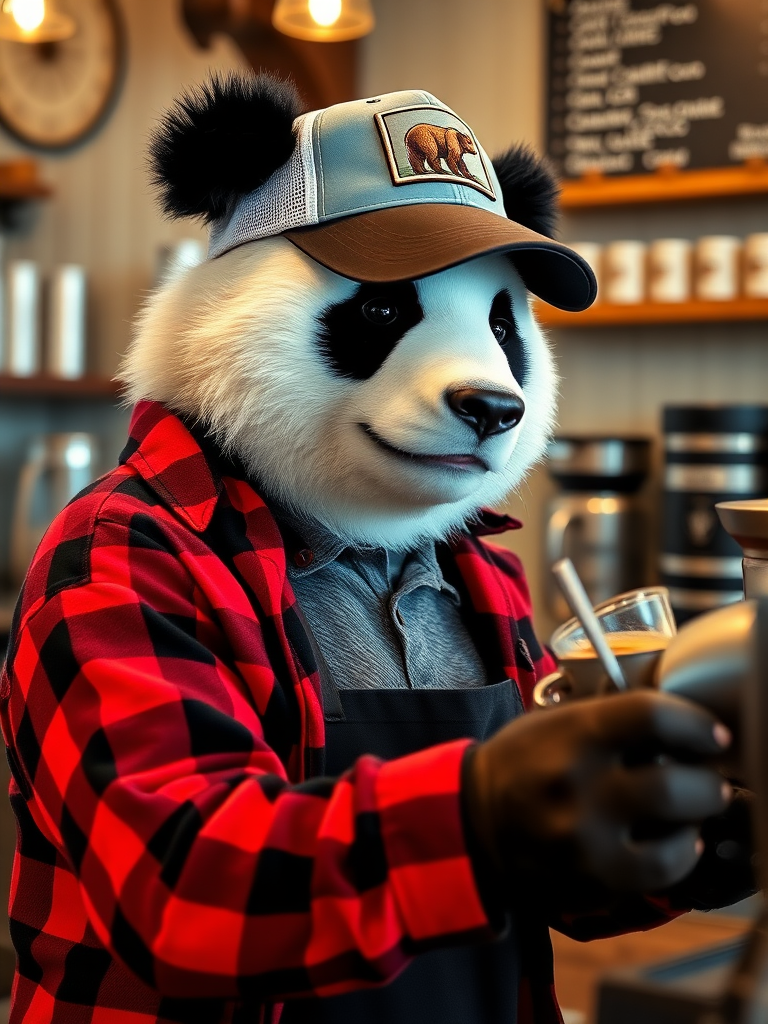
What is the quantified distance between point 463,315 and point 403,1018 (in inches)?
18.8

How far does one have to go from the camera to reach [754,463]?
224 cm

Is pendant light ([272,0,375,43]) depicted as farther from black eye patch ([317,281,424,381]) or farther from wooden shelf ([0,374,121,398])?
black eye patch ([317,281,424,381])

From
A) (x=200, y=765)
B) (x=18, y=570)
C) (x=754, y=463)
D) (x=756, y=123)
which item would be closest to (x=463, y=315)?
(x=200, y=765)

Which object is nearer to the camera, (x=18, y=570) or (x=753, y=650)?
(x=753, y=650)

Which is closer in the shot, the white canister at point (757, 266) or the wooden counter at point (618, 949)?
the wooden counter at point (618, 949)

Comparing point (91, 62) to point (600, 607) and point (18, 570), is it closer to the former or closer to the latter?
point (18, 570)

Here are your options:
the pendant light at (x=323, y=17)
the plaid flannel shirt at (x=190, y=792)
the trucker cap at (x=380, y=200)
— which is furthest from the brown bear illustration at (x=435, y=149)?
the pendant light at (x=323, y=17)

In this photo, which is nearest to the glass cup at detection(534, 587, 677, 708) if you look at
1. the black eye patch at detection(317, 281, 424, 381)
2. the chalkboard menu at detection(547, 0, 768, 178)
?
the black eye patch at detection(317, 281, 424, 381)

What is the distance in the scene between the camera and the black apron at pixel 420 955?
765mm

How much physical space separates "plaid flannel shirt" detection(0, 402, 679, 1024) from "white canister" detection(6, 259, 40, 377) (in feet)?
7.54

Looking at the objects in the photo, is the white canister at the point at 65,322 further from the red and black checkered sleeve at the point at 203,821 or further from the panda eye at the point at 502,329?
the red and black checkered sleeve at the point at 203,821

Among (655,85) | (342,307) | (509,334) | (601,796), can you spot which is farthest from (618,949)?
(655,85)

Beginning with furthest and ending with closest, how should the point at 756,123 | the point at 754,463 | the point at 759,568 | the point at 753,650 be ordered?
Answer: the point at 756,123, the point at 754,463, the point at 759,568, the point at 753,650

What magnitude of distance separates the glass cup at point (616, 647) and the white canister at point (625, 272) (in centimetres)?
188
